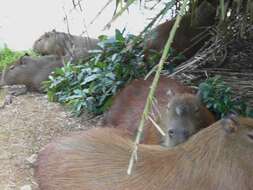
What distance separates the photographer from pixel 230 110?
361 centimetres

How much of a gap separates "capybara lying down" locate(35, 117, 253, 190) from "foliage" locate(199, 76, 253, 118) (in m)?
0.96

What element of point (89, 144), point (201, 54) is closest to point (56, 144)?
point (89, 144)

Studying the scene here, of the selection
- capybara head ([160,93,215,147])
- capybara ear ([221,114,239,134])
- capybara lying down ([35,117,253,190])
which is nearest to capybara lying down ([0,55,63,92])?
capybara head ([160,93,215,147])

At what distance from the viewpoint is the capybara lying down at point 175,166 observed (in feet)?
8.52

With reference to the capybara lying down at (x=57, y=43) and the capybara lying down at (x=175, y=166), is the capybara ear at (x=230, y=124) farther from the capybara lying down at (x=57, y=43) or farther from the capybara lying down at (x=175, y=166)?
the capybara lying down at (x=57, y=43)

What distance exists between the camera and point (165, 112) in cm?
338

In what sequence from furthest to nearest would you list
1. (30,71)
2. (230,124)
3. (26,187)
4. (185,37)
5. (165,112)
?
(30,71)
(185,37)
(165,112)
(26,187)
(230,124)

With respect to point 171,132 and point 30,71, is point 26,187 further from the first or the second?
point 30,71

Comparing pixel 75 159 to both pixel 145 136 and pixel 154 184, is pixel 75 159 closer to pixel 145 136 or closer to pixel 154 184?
pixel 154 184

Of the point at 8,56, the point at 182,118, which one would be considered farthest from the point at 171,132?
the point at 8,56

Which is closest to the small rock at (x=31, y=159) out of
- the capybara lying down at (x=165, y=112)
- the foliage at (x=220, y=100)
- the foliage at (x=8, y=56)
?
the capybara lying down at (x=165, y=112)

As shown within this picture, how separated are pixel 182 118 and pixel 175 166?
1.89ft

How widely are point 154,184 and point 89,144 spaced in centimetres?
38

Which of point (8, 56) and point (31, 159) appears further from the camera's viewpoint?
point (8, 56)
